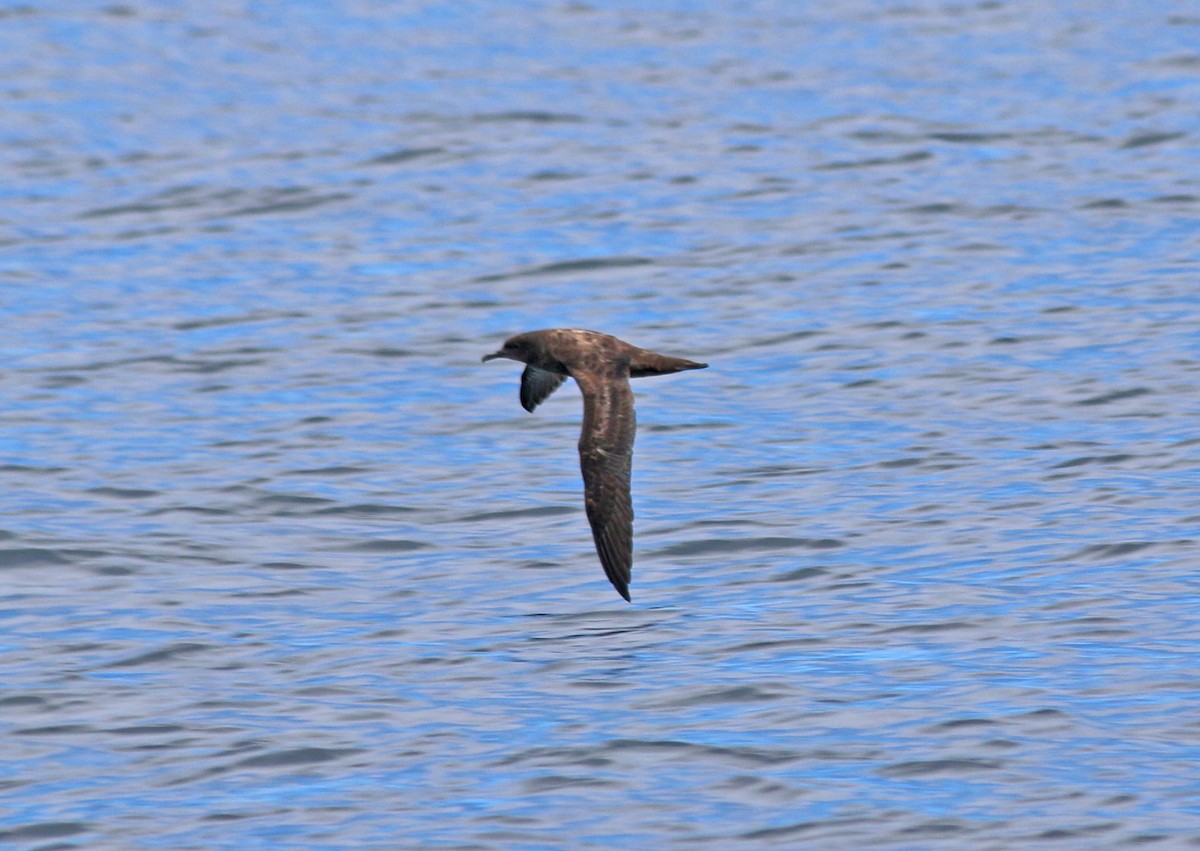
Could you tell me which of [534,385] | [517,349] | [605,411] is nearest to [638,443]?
[534,385]

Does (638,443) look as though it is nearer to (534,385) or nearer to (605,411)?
(534,385)

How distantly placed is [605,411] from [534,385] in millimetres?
2505

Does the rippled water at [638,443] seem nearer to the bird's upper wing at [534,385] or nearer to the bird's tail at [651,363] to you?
the bird's upper wing at [534,385]

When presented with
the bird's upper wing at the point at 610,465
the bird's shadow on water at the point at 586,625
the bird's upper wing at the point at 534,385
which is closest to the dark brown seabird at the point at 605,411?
the bird's upper wing at the point at 610,465

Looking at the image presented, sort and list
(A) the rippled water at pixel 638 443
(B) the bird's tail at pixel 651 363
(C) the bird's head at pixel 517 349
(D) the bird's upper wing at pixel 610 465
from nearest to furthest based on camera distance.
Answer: (A) the rippled water at pixel 638 443 < (D) the bird's upper wing at pixel 610 465 < (B) the bird's tail at pixel 651 363 < (C) the bird's head at pixel 517 349

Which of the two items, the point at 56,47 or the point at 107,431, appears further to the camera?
the point at 56,47

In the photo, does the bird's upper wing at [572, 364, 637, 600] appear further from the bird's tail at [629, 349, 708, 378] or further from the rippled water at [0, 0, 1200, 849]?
the rippled water at [0, 0, 1200, 849]

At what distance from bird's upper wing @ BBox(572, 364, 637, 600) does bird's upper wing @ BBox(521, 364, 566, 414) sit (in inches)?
75.5

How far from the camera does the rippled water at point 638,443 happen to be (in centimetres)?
998

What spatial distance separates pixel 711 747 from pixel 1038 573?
11.2 ft

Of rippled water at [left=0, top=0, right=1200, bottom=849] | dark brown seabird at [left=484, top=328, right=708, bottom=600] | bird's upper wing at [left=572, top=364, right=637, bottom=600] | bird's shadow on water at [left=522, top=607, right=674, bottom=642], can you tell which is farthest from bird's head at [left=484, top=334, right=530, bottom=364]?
bird's shadow on water at [left=522, top=607, right=674, bottom=642]

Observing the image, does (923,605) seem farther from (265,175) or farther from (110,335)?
(265,175)

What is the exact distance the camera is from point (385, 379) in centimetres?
1845

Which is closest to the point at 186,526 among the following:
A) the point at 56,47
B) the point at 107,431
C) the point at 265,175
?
the point at 107,431
